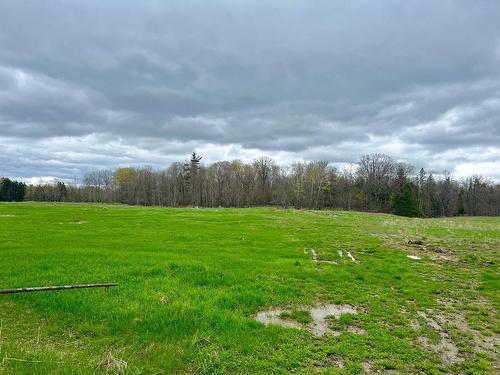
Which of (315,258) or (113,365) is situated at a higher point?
(113,365)

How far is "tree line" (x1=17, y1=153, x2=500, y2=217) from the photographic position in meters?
114

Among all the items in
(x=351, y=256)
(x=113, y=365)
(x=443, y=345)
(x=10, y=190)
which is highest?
(x=10, y=190)

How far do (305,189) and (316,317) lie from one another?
364 feet

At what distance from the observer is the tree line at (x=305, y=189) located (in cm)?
11406

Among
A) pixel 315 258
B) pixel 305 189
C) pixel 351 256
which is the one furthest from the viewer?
pixel 305 189

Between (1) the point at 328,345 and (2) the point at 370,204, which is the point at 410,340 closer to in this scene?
(1) the point at 328,345

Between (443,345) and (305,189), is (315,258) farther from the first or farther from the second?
(305,189)

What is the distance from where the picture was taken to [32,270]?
13.5 meters

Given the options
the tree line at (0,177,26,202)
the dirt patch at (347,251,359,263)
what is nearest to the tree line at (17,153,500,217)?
the tree line at (0,177,26,202)

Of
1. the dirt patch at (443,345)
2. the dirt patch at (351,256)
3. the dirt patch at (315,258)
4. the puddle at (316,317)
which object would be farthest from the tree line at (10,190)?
the dirt patch at (443,345)

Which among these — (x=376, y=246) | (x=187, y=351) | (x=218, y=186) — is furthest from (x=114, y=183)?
(x=187, y=351)

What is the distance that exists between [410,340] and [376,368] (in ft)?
6.14

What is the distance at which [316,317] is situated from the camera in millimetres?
9461

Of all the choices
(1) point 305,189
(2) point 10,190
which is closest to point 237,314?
(1) point 305,189
